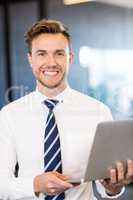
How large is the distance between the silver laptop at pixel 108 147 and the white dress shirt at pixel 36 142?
7.5 inches

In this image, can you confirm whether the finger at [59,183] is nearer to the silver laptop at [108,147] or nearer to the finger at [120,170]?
the silver laptop at [108,147]

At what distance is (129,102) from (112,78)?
0.64 ft

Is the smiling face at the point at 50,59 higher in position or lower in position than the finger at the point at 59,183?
higher

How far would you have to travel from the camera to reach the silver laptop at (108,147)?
1.52 meters

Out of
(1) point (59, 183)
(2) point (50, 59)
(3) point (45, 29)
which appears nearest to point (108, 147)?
(1) point (59, 183)

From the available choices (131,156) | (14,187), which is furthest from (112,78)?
(14,187)

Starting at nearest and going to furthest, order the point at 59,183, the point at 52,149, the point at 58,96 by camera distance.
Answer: the point at 59,183, the point at 52,149, the point at 58,96

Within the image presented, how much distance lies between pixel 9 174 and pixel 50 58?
1.91 ft

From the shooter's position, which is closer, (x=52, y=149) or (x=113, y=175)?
(x=113, y=175)

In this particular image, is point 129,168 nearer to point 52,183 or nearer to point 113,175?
point 113,175

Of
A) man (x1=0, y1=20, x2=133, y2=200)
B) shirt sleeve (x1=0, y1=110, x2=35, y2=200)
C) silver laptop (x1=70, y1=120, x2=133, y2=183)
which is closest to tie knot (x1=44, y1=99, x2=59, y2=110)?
man (x1=0, y1=20, x2=133, y2=200)

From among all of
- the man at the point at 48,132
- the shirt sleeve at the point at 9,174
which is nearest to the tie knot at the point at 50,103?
the man at the point at 48,132

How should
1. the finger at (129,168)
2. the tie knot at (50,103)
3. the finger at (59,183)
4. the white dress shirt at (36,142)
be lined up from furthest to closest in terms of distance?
the tie knot at (50,103), the white dress shirt at (36,142), the finger at (129,168), the finger at (59,183)

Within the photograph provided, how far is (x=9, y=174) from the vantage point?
170cm
